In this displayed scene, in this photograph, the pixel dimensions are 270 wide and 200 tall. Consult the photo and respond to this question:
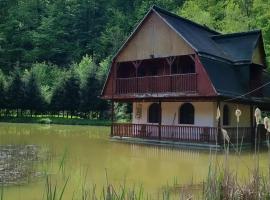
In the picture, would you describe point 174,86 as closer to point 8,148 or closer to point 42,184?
point 8,148

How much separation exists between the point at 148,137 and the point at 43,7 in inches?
2449

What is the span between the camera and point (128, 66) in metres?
27.7

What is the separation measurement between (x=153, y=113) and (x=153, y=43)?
4.62 m

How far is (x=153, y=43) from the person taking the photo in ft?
81.5

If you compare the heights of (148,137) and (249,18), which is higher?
(249,18)

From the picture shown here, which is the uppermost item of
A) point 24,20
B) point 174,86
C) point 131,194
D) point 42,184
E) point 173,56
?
point 24,20

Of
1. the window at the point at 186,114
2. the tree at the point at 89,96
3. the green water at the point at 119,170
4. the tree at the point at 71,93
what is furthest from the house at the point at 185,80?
the tree at the point at 71,93

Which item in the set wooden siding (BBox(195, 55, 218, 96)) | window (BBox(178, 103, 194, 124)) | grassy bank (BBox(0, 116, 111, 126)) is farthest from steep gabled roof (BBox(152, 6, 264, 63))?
grassy bank (BBox(0, 116, 111, 126))

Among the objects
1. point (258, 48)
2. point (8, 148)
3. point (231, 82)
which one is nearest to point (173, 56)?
point (231, 82)

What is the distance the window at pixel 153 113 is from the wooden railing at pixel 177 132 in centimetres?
176

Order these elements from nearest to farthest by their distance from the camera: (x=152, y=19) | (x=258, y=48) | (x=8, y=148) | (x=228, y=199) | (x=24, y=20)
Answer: (x=228, y=199) → (x=8, y=148) → (x=152, y=19) → (x=258, y=48) → (x=24, y=20)

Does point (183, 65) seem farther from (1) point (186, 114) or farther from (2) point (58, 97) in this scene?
(2) point (58, 97)

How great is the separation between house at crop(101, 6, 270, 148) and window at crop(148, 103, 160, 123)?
6 centimetres

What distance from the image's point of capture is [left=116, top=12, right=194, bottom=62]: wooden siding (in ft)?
77.5
